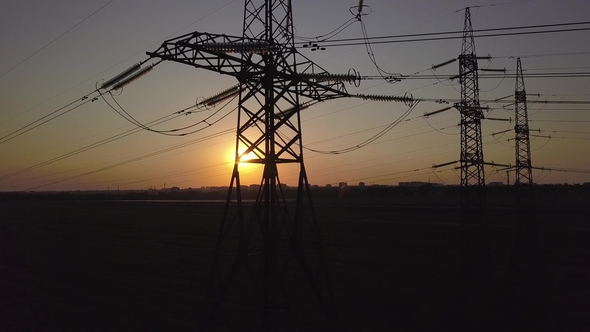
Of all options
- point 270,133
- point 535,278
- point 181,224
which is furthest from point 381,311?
point 181,224

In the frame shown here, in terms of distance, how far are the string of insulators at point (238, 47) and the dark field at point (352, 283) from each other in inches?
391

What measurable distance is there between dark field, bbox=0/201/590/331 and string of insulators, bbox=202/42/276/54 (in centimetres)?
994

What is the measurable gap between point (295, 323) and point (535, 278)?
17.5 meters

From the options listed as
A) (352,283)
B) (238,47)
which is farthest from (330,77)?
(352,283)

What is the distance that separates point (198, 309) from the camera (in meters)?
20.6

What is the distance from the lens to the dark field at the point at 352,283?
19.2m

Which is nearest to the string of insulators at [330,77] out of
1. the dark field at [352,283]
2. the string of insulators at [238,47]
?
the string of insulators at [238,47]

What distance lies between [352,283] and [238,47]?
1591 cm

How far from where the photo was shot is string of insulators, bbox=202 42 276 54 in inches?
580

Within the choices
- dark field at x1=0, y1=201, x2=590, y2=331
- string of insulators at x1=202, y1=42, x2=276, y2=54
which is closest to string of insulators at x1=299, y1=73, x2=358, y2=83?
string of insulators at x1=202, y1=42, x2=276, y2=54

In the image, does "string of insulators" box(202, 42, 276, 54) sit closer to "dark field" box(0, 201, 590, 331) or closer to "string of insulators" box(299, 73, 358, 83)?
"string of insulators" box(299, 73, 358, 83)

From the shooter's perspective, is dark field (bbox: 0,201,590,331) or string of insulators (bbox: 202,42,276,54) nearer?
string of insulators (bbox: 202,42,276,54)

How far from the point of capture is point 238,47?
14906 mm

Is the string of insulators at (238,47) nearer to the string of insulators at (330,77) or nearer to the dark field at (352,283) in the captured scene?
the string of insulators at (330,77)
